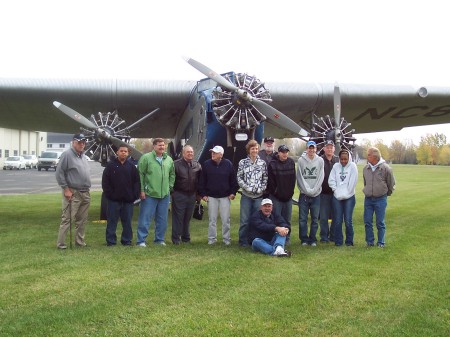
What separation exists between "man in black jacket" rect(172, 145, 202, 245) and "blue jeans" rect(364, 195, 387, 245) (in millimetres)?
2984

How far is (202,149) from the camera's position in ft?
34.8

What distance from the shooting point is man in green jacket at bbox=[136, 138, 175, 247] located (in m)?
8.23

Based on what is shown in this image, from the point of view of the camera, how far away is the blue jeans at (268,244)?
24.8 ft

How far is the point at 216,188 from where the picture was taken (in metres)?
8.34

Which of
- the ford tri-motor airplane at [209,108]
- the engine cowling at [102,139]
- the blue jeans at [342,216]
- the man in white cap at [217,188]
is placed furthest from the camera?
the engine cowling at [102,139]

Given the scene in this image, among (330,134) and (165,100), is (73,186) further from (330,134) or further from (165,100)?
(330,134)

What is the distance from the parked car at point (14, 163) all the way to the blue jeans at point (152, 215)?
4730 centimetres

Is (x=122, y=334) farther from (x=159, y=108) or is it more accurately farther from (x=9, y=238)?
(x=159, y=108)

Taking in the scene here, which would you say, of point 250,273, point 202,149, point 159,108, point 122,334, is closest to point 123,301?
point 122,334

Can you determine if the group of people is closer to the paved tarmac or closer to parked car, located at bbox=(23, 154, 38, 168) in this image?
the paved tarmac

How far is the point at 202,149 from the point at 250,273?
4728 mm

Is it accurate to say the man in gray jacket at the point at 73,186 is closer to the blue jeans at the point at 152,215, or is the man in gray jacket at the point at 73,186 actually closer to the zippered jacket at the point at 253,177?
the blue jeans at the point at 152,215

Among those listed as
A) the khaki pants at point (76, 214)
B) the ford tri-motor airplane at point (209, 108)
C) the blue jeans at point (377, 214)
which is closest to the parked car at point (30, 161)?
the ford tri-motor airplane at point (209, 108)

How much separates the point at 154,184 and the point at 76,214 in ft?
4.58
